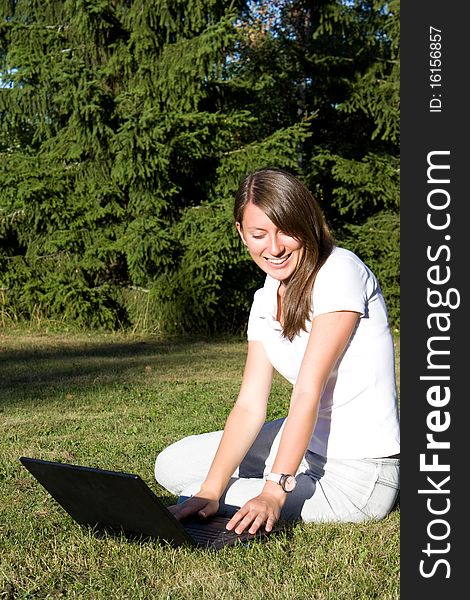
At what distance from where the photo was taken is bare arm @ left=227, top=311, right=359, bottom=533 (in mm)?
2975

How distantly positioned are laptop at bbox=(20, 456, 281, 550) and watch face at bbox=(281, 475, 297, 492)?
157 mm

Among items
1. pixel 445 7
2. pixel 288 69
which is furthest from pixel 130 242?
pixel 445 7

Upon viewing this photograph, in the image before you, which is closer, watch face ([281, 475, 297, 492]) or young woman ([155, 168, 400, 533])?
watch face ([281, 475, 297, 492])

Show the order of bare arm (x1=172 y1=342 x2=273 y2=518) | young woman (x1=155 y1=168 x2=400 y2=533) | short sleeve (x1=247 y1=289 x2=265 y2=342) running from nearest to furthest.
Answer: young woman (x1=155 y1=168 x2=400 y2=533) < bare arm (x1=172 y1=342 x2=273 y2=518) < short sleeve (x1=247 y1=289 x2=265 y2=342)

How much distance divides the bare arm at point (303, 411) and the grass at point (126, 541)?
10 centimetres

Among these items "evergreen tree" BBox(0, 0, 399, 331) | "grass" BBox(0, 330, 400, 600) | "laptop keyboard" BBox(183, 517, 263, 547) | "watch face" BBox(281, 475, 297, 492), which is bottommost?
"grass" BBox(0, 330, 400, 600)

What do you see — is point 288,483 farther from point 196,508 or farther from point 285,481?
point 196,508

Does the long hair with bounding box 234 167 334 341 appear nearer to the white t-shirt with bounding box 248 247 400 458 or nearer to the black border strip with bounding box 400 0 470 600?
the white t-shirt with bounding box 248 247 400 458

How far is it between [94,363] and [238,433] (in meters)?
5.45

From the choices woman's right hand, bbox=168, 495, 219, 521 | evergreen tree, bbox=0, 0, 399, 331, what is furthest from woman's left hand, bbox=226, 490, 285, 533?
evergreen tree, bbox=0, 0, 399, 331

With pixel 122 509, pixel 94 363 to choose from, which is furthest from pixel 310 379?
pixel 94 363

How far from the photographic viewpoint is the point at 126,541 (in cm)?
305

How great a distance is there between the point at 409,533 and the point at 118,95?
9.95m

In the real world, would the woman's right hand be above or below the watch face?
below
